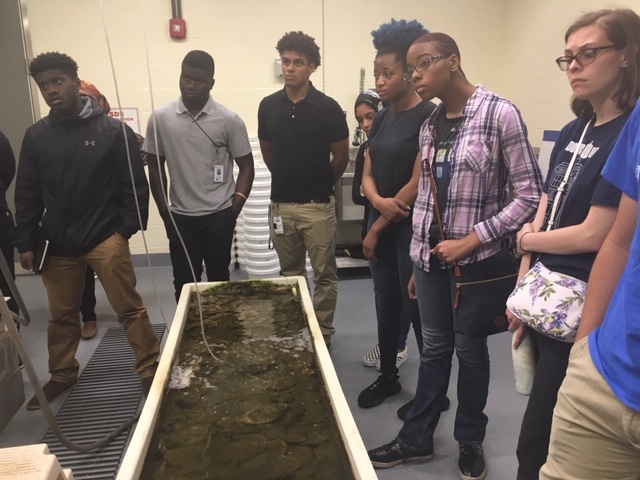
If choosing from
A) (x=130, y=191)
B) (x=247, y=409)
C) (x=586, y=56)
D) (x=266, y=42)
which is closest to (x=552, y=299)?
(x=586, y=56)

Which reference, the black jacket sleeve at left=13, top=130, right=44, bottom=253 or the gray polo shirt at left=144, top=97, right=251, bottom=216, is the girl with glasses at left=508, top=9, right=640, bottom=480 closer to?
the gray polo shirt at left=144, top=97, right=251, bottom=216

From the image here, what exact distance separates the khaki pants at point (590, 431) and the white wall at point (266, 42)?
116 inches

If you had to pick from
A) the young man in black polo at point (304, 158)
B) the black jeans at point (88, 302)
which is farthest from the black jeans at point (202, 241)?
the black jeans at point (88, 302)

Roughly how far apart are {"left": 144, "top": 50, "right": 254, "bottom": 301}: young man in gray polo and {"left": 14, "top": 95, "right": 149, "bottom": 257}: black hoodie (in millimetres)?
219

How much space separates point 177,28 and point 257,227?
65.9 inches

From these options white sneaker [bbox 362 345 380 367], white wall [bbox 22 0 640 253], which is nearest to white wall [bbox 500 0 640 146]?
white wall [bbox 22 0 640 253]

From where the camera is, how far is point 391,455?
168 cm

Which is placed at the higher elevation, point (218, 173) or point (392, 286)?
point (218, 173)

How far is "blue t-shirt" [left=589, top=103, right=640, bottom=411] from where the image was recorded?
77 cm

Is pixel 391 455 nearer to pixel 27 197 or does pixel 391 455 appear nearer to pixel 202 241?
pixel 202 241

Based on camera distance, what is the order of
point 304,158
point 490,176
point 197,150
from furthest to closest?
point 304,158
point 197,150
point 490,176

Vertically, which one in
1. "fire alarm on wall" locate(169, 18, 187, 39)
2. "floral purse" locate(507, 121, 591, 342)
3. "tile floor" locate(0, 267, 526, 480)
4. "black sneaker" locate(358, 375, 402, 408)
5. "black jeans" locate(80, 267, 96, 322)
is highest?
"fire alarm on wall" locate(169, 18, 187, 39)

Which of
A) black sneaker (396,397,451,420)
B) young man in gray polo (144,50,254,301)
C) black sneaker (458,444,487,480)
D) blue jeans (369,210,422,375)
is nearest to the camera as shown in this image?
black sneaker (458,444,487,480)

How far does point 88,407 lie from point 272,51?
9.67ft
